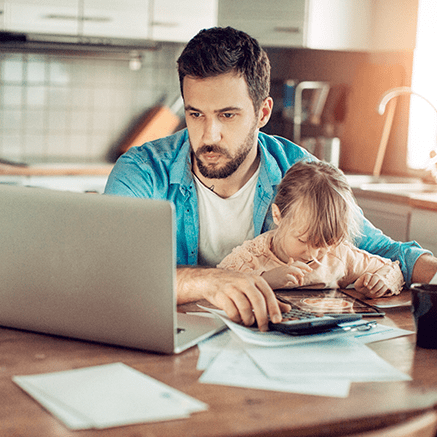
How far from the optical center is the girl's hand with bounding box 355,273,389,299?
1.39m

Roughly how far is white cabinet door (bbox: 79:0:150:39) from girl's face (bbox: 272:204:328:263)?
2105mm

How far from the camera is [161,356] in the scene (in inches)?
37.4

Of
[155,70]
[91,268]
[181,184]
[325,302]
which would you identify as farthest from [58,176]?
[91,268]

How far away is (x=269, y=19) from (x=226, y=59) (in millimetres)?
2109

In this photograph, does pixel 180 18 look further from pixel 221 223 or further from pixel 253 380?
pixel 253 380

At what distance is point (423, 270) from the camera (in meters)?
1.53

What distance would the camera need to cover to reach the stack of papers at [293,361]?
2.81 feet

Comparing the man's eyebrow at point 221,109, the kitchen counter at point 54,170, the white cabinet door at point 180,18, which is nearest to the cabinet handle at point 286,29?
the white cabinet door at point 180,18

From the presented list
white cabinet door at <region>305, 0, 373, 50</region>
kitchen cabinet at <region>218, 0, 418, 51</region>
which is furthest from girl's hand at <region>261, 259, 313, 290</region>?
white cabinet door at <region>305, 0, 373, 50</region>

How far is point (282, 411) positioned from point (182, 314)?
0.42 m

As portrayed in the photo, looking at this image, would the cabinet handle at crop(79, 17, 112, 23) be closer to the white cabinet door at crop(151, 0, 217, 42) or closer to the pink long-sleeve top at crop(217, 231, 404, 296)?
the white cabinet door at crop(151, 0, 217, 42)

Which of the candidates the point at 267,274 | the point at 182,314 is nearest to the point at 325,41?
the point at 267,274

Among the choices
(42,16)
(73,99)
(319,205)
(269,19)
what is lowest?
(319,205)

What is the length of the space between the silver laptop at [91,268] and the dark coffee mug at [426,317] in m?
0.35
